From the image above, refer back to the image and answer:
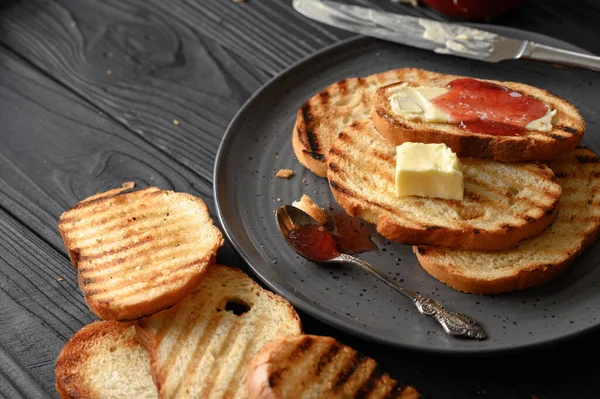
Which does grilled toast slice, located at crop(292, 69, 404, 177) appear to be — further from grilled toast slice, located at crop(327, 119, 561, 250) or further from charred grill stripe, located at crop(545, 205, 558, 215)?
charred grill stripe, located at crop(545, 205, 558, 215)

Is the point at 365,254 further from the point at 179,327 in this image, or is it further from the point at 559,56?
the point at 559,56

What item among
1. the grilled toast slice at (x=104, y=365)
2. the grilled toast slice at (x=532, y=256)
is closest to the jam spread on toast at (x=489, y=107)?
the grilled toast slice at (x=532, y=256)

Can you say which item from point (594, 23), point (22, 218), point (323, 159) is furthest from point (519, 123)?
point (22, 218)

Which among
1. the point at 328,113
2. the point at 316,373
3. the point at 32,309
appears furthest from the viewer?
the point at 328,113

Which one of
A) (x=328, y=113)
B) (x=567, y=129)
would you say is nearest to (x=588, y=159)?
(x=567, y=129)

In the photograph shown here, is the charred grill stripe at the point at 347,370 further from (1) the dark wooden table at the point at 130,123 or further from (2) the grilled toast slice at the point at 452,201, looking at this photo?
(2) the grilled toast slice at the point at 452,201
